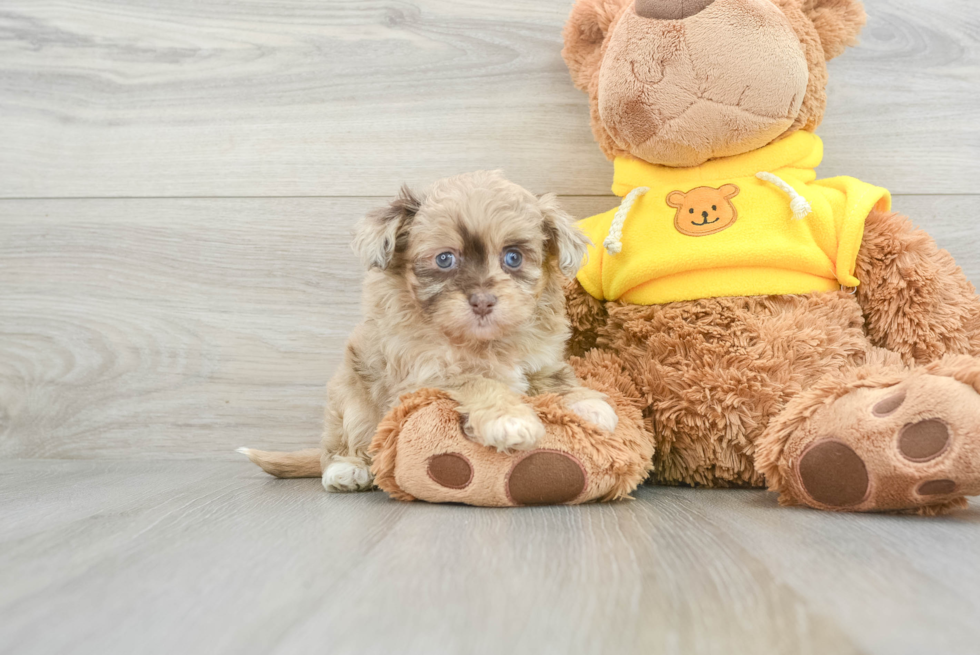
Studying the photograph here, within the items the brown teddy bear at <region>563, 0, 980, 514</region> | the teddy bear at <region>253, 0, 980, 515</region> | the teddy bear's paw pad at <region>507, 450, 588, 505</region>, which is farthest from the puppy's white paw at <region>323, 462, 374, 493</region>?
the brown teddy bear at <region>563, 0, 980, 514</region>

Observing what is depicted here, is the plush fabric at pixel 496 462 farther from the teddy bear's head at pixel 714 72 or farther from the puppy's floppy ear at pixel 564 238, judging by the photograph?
the teddy bear's head at pixel 714 72

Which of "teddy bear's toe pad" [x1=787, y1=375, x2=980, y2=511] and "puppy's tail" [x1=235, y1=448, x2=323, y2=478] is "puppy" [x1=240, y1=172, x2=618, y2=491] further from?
"teddy bear's toe pad" [x1=787, y1=375, x2=980, y2=511]

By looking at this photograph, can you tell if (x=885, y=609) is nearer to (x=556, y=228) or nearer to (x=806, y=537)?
(x=806, y=537)

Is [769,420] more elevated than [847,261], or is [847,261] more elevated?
[847,261]

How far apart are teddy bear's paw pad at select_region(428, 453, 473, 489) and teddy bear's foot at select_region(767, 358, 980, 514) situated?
1.74 feet

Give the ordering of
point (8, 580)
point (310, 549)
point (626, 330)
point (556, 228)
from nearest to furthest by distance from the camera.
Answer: point (8, 580) → point (310, 549) → point (556, 228) → point (626, 330)

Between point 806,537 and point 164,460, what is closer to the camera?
point 806,537

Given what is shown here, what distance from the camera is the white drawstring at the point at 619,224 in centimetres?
143

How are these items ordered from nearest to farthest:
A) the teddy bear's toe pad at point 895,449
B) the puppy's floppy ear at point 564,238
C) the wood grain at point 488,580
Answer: the wood grain at point 488,580, the teddy bear's toe pad at point 895,449, the puppy's floppy ear at point 564,238

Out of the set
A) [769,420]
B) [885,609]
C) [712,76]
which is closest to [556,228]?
[712,76]

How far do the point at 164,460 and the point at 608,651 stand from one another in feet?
5.35

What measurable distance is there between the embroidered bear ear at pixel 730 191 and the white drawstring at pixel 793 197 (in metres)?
0.05

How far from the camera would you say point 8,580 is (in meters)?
0.83

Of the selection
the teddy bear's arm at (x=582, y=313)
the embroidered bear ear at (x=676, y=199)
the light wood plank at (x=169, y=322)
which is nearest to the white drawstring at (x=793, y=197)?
the embroidered bear ear at (x=676, y=199)
